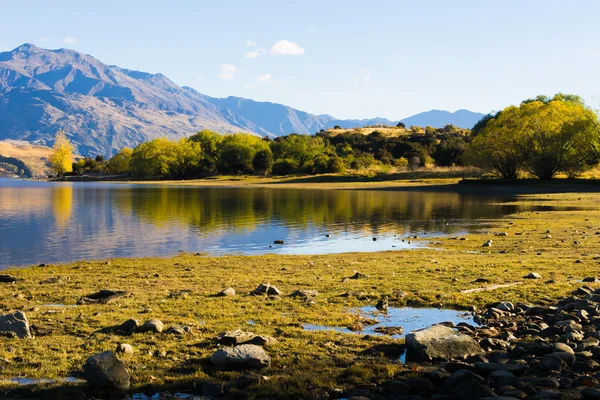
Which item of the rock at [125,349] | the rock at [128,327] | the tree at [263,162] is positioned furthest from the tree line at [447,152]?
the rock at [125,349]

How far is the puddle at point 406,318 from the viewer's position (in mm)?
12750

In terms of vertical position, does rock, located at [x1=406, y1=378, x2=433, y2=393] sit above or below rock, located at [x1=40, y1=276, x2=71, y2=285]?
above

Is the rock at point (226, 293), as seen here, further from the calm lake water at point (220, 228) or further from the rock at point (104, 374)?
the calm lake water at point (220, 228)

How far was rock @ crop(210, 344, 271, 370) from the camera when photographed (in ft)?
32.2

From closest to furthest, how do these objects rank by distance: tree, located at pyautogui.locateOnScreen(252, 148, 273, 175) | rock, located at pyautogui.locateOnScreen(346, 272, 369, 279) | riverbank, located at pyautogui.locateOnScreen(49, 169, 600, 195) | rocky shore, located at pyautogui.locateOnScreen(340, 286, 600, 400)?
1. rocky shore, located at pyautogui.locateOnScreen(340, 286, 600, 400)
2. rock, located at pyautogui.locateOnScreen(346, 272, 369, 279)
3. riverbank, located at pyautogui.locateOnScreen(49, 169, 600, 195)
4. tree, located at pyautogui.locateOnScreen(252, 148, 273, 175)

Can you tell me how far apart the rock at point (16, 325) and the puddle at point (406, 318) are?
603 cm

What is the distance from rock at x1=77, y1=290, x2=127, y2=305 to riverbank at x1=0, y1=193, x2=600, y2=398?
231 mm

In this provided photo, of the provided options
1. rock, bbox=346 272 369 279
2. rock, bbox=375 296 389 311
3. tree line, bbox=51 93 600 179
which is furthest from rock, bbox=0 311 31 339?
tree line, bbox=51 93 600 179

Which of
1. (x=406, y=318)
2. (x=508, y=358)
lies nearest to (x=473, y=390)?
(x=508, y=358)

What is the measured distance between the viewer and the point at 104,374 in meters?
8.91

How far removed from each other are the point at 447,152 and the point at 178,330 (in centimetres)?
15878

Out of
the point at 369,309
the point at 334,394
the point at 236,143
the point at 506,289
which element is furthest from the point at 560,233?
the point at 236,143

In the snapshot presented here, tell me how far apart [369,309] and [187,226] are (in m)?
31.2

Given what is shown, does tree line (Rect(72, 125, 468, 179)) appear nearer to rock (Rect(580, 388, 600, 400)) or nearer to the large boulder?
the large boulder
